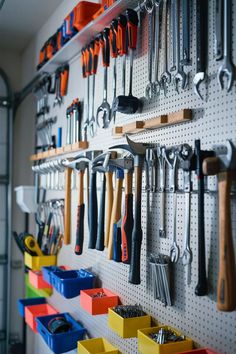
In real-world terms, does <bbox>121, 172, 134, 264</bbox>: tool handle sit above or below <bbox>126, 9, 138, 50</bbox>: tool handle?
below

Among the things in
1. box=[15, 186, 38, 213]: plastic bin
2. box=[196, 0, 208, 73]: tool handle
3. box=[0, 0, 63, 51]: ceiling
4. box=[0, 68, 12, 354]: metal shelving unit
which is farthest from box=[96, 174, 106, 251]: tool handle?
box=[0, 68, 12, 354]: metal shelving unit

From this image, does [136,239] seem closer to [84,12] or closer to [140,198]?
[140,198]

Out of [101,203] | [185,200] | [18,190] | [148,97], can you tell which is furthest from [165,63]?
[18,190]

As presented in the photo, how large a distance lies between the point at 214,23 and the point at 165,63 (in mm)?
249

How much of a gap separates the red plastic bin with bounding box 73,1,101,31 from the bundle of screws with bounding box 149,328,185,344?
149 cm

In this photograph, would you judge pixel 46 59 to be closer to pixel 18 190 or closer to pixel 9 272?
pixel 18 190

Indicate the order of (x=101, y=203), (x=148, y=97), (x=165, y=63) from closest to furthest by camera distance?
(x=165, y=63) → (x=148, y=97) → (x=101, y=203)

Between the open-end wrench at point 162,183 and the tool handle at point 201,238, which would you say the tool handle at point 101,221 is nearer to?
the open-end wrench at point 162,183

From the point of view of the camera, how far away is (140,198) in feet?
4.74

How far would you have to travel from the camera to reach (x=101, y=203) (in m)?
1.75

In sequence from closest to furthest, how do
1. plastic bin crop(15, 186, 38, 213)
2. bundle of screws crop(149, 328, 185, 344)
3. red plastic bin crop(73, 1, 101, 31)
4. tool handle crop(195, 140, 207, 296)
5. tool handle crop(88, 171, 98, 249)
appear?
tool handle crop(195, 140, 207, 296), bundle of screws crop(149, 328, 185, 344), tool handle crop(88, 171, 98, 249), red plastic bin crop(73, 1, 101, 31), plastic bin crop(15, 186, 38, 213)

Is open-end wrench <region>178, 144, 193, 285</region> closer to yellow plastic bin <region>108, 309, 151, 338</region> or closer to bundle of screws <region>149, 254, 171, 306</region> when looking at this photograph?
bundle of screws <region>149, 254, 171, 306</region>

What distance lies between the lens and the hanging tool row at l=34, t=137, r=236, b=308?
3.46ft

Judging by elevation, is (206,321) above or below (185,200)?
below
